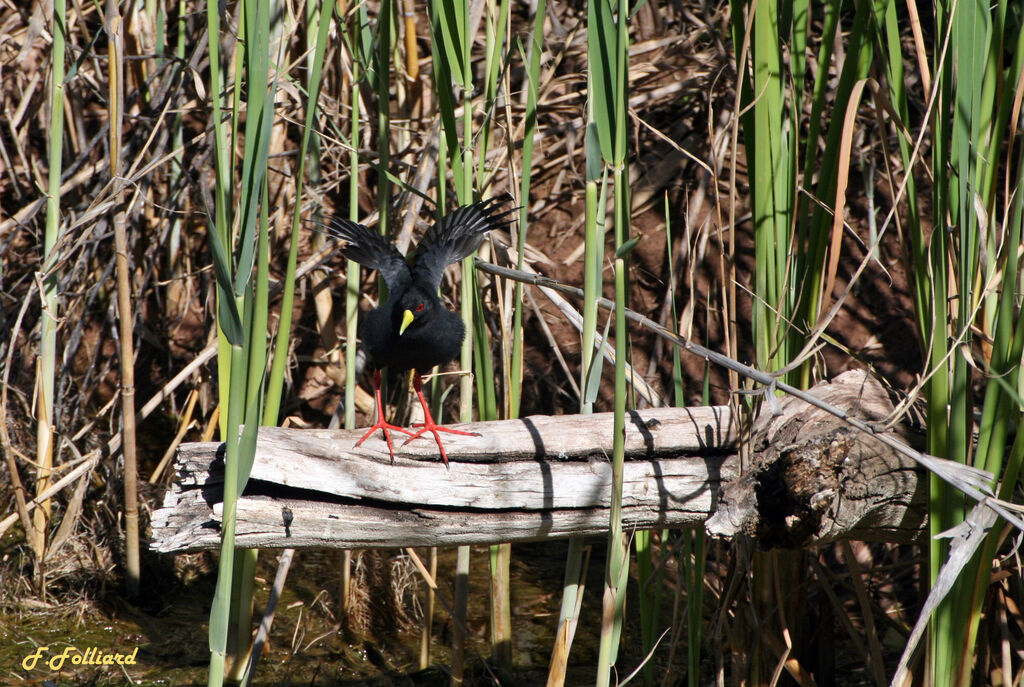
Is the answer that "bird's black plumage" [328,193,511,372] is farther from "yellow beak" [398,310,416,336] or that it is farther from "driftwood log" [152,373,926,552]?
"driftwood log" [152,373,926,552]

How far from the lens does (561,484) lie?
198 cm

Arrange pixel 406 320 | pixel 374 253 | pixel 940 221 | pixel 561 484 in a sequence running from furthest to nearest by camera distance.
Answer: pixel 374 253 < pixel 406 320 < pixel 561 484 < pixel 940 221

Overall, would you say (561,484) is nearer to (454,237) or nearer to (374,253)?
(454,237)

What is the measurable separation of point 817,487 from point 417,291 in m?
1.26

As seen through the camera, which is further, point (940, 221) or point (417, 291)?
point (417, 291)

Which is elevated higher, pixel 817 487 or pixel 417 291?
pixel 417 291

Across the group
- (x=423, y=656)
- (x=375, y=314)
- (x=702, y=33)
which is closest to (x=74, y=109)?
(x=375, y=314)

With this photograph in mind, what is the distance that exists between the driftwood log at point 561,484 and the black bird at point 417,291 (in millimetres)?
462

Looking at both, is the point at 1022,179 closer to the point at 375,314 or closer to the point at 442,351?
the point at 442,351

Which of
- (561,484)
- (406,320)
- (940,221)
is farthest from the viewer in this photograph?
(406,320)

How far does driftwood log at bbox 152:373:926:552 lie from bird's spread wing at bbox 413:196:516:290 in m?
0.61
